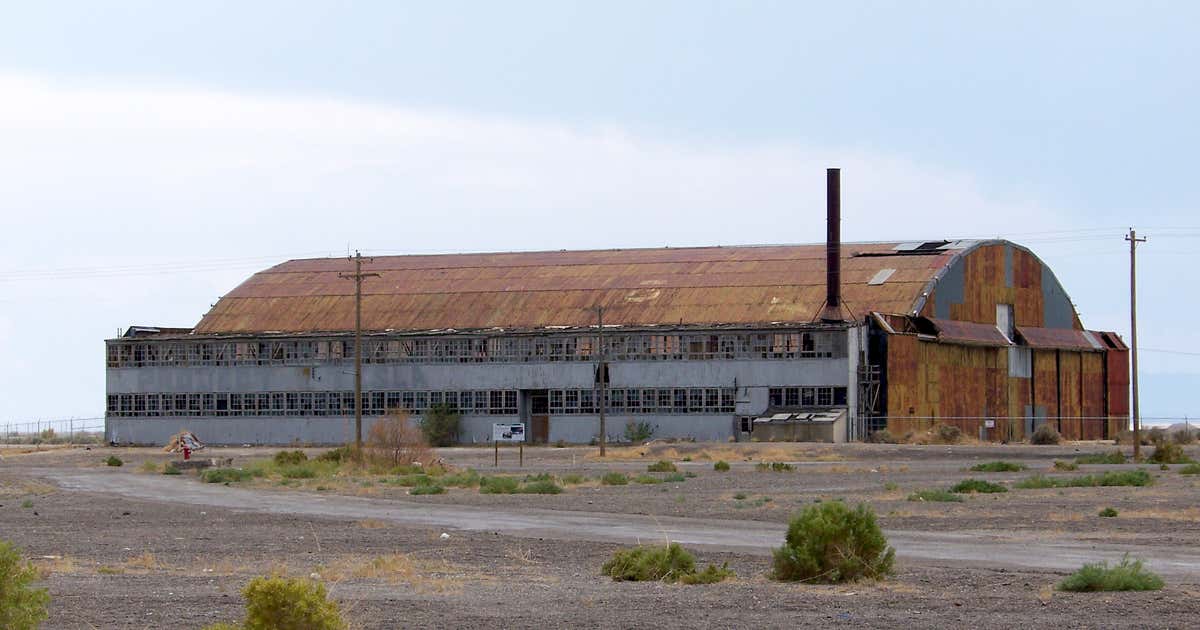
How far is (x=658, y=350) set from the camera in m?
88.7

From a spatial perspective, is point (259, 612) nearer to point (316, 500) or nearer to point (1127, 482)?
point (316, 500)

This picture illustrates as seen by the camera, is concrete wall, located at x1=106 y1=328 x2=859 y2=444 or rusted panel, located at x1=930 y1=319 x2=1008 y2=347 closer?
concrete wall, located at x1=106 y1=328 x2=859 y2=444

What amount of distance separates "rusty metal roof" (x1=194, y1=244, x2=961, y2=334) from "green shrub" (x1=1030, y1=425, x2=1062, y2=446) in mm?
9250

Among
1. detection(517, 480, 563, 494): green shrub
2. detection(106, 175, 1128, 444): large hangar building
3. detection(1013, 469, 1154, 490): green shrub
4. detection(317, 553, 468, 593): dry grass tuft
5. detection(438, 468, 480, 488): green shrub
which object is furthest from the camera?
detection(106, 175, 1128, 444): large hangar building

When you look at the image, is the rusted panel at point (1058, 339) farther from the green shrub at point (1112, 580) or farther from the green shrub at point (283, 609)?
the green shrub at point (283, 609)

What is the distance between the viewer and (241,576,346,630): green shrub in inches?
559

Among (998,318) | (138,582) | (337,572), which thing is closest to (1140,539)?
(337,572)

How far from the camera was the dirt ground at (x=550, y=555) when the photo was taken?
18.2 meters

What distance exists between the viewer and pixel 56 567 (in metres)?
24.5

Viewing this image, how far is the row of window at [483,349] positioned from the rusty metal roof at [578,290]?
1398 millimetres

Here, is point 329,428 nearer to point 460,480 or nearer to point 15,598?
point 460,480

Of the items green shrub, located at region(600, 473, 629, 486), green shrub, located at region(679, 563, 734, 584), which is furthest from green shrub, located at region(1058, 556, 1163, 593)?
green shrub, located at region(600, 473, 629, 486)

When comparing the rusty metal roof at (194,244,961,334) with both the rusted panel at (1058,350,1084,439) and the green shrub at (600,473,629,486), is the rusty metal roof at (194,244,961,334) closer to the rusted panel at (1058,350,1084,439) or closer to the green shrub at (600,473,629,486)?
the rusted panel at (1058,350,1084,439)

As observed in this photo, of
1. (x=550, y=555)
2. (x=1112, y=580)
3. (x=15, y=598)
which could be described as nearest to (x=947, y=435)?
(x=550, y=555)
